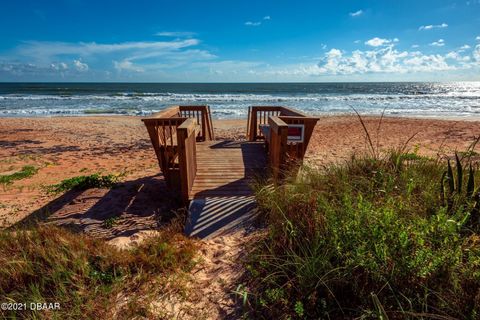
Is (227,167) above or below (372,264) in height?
below

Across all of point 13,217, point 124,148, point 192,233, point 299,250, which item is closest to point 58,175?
A: point 13,217

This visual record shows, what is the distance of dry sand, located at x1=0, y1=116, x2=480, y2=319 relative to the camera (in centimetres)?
260

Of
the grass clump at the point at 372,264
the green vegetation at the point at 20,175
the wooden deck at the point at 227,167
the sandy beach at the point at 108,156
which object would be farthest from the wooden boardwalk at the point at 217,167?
the green vegetation at the point at 20,175

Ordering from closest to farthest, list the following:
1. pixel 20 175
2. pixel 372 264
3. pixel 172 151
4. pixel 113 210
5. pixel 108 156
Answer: pixel 372 264
pixel 113 210
pixel 172 151
pixel 20 175
pixel 108 156

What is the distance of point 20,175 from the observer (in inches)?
265

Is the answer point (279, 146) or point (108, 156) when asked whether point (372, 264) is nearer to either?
point (279, 146)

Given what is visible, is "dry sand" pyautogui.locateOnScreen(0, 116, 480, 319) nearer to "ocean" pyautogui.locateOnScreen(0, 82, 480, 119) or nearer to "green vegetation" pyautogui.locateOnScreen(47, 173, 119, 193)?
"green vegetation" pyautogui.locateOnScreen(47, 173, 119, 193)

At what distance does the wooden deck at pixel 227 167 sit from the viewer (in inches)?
187

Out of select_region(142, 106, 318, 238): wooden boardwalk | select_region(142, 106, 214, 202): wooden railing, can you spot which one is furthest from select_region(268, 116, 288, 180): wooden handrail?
select_region(142, 106, 214, 202): wooden railing

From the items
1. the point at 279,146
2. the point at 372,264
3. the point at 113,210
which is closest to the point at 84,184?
the point at 113,210

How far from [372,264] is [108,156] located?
898 cm

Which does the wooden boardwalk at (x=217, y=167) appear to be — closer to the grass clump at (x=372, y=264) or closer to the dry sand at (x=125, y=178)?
the dry sand at (x=125, y=178)

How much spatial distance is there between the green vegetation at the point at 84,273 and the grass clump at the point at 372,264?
846mm

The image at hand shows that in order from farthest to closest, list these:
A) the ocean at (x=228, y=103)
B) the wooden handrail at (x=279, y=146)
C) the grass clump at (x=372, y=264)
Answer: the ocean at (x=228, y=103) → the wooden handrail at (x=279, y=146) → the grass clump at (x=372, y=264)
